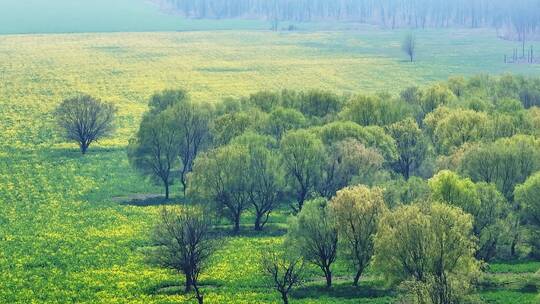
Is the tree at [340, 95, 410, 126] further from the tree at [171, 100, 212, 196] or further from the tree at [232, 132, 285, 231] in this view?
the tree at [232, 132, 285, 231]

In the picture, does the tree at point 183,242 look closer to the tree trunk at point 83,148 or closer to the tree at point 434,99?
the tree trunk at point 83,148

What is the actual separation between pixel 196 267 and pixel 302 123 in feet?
120

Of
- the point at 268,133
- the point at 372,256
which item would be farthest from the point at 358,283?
the point at 268,133

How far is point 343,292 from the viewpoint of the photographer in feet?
187

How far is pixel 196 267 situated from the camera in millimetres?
56500

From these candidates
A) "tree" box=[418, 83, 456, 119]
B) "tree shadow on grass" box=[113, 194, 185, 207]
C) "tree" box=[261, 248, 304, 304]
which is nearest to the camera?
"tree" box=[261, 248, 304, 304]

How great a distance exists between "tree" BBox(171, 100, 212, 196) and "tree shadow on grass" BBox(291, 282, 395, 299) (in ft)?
107

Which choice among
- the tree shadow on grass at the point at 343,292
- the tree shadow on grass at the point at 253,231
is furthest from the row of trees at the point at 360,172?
the tree shadow on grass at the point at 343,292

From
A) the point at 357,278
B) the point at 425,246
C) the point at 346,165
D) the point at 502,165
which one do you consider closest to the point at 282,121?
the point at 346,165

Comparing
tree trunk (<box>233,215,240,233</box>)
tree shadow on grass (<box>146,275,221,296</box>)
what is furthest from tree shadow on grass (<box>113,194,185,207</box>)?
tree shadow on grass (<box>146,275,221,296</box>)

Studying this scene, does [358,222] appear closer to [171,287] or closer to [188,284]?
[188,284]

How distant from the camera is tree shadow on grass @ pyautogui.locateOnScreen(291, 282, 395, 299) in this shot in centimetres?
5603

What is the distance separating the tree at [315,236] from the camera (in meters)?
57.2

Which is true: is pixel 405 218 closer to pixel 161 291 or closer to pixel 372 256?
pixel 372 256
